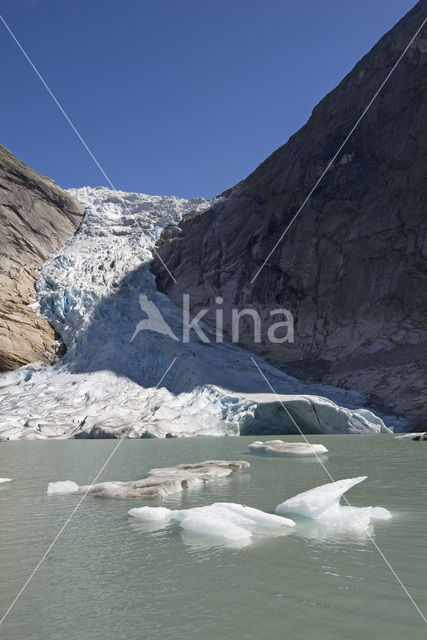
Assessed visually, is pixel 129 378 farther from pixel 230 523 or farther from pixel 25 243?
pixel 230 523

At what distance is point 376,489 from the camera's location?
7523mm

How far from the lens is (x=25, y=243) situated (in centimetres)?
3803

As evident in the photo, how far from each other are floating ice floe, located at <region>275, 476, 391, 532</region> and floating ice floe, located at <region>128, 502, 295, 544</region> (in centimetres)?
40

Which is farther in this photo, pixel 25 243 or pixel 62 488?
pixel 25 243

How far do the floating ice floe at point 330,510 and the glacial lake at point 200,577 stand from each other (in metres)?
0.21

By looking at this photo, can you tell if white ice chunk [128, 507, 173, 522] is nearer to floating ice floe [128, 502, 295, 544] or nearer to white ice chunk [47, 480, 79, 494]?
floating ice floe [128, 502, 295, 544]

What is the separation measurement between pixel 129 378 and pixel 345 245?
1603 cm

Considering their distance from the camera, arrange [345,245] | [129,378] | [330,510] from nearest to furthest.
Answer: [330,510], [129,378], [345,245]

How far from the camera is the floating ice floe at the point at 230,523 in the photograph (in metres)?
4.96

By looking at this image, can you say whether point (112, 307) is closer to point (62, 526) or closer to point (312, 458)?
point (312, 458)

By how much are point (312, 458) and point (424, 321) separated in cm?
1898

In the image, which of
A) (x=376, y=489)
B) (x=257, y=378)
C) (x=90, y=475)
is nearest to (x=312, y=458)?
(x=376, y=489)

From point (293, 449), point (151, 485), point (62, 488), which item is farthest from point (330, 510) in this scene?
point (293, 449)

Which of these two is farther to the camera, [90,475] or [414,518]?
[90,475]
